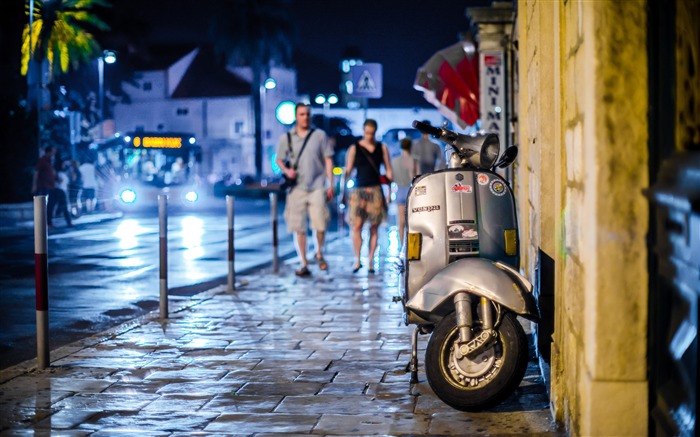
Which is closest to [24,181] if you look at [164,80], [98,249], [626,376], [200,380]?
[98,249]

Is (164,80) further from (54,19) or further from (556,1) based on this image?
(556,1)

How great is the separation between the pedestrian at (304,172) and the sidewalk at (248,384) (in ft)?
10.2

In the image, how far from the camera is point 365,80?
882 inches

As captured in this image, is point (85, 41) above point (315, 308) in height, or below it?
above

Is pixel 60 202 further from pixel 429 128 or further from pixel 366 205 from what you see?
pixel 429 128

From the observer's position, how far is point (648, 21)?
3855 millimetres

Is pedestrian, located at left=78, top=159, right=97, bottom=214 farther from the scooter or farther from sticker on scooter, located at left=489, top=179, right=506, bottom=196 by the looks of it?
sticker on scooter, located at left=489, top=179, right=506, bottom=196

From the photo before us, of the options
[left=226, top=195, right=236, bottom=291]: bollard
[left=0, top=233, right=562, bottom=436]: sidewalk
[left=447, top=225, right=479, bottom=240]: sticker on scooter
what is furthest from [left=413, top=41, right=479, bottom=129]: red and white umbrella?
[left=447, top=225, right=479, bottom=240]: sticker on scooter

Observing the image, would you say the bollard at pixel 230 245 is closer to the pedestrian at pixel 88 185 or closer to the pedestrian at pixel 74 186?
the pedestrian at pixel 74 186

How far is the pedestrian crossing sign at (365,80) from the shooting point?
22359mm

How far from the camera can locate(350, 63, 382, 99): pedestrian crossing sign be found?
22.4m

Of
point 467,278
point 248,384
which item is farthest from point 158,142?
point 467,278

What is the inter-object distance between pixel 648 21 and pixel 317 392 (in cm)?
321

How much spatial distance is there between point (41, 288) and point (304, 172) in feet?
20.1
